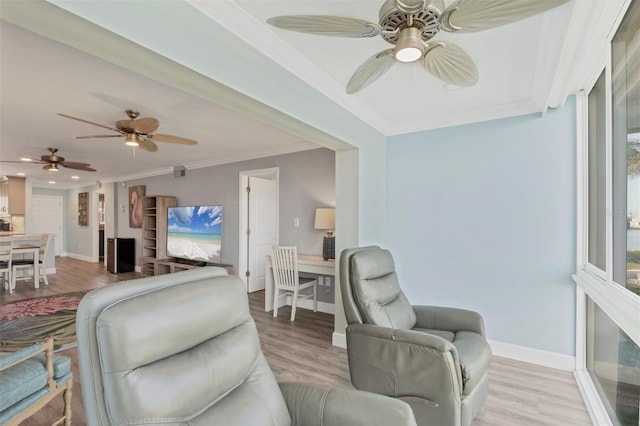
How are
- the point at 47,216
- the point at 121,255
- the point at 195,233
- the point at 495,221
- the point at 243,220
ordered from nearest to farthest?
the point at 495,221, the point at 243,220, the point at 195,233, the point at 121,255, the point at 47,216

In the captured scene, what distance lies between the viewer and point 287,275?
3770 mm

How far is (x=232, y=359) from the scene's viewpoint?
1132 millimetres

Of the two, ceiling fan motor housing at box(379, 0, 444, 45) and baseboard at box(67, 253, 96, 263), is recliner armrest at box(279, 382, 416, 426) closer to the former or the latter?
ceiling fan motor housing at box(379, 0, 444, 45)

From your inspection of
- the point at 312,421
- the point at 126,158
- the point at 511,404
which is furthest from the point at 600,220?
the point at 126,158

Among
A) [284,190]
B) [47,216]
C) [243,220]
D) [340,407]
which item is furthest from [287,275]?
[47,216]

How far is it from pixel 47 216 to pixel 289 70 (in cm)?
1079

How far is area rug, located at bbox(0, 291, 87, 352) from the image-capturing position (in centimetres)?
304

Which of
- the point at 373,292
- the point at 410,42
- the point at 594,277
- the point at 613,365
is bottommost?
the point at 613,365

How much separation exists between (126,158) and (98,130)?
1815mm

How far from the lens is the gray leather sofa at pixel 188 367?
0.86 metres

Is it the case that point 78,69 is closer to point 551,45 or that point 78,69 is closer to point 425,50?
point 425,50

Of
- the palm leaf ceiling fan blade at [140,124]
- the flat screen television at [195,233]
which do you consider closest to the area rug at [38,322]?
the flat screen television at [195,233]

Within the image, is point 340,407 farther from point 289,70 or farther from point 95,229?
point 95,229

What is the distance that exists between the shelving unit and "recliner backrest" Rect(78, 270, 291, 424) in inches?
215
